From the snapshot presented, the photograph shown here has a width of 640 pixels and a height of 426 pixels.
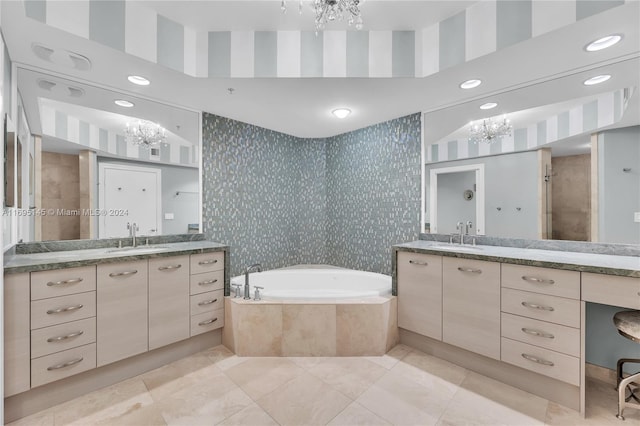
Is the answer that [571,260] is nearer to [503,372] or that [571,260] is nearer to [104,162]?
[503,372]

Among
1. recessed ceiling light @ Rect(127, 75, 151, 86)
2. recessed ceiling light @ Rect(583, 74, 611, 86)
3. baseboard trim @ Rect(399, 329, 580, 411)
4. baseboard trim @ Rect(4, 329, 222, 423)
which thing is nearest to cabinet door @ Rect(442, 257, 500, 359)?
baseboard trim @ Rect(399, 329, 580, 411)

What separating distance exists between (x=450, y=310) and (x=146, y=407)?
2071mm

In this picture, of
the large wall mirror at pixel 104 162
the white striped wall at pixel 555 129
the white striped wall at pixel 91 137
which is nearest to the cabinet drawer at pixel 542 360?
the white striped wall at pixel 555 129

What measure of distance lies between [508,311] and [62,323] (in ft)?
8.92

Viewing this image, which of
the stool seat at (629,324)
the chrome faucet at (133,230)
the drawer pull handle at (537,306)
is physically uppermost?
the chrome faucet at (133,230)

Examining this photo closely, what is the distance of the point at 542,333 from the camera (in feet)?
5.38

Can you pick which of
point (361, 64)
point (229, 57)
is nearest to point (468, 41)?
point (361, 64)

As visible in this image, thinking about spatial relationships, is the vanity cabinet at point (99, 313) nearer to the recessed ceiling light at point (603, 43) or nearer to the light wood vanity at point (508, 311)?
the light wood vanity at point (508, 311)

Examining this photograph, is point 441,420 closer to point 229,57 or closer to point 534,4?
point 534,4

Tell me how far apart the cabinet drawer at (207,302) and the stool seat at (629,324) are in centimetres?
257

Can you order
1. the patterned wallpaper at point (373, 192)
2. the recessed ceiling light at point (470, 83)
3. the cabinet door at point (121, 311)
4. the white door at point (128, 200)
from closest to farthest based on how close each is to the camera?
the cabinet door at point (121, 311) → the recessed ceiling light at point (470, 83) → the white door at point (128, 200) → the patterned wallpaper at point (373, 192)

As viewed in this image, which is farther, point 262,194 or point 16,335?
point 262,194

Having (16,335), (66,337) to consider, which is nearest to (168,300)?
(66,337)

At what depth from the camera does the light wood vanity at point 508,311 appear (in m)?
1.53
